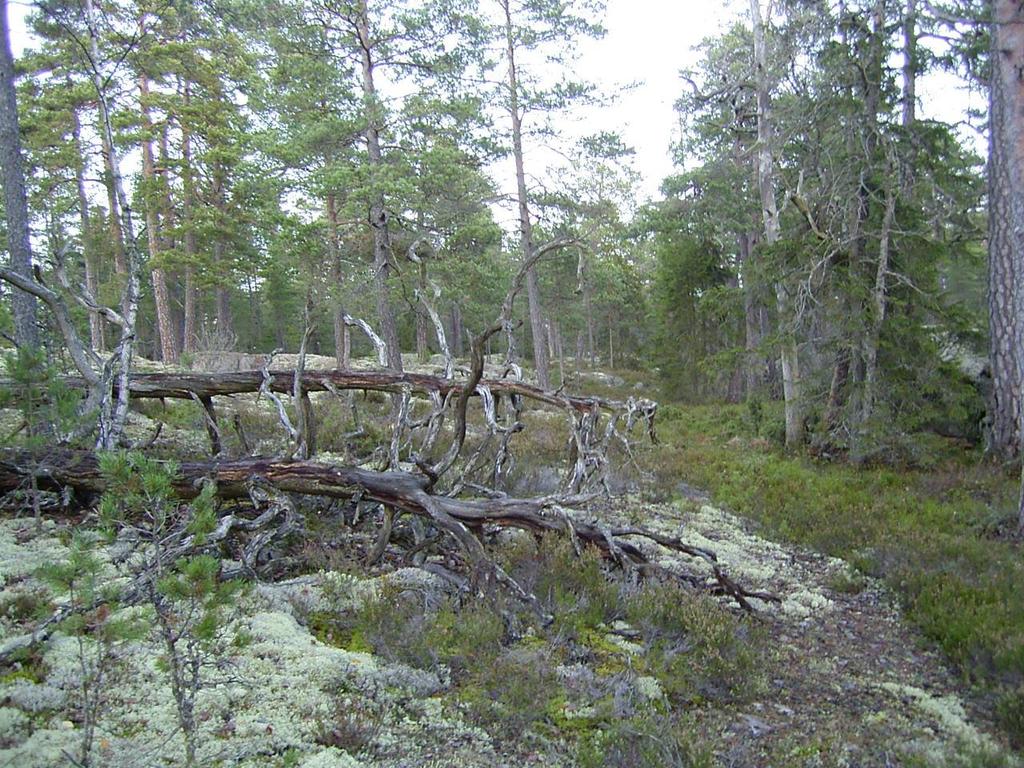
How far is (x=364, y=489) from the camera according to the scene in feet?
17.9

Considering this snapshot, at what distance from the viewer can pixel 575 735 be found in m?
3.53

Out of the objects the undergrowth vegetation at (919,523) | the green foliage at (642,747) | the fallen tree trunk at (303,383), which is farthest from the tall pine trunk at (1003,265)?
the green foliage at (642,747)

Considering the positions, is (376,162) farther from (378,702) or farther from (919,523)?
(378,702)

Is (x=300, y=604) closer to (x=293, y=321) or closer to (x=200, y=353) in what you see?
(x=200, y=353)

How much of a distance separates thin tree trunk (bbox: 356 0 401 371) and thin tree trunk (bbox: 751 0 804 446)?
783 centimetres

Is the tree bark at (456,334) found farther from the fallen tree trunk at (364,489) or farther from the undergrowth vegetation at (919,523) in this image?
the fallen tree trunk at (364,489)

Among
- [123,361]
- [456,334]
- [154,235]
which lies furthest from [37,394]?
[456,334]

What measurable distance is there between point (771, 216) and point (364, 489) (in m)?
11.9

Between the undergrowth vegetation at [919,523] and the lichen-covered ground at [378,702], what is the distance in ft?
1.18

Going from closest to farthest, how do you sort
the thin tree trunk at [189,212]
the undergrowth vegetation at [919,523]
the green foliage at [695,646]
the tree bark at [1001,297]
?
1. the green foliage at [695,646]
2. the undergrowth vegetation at [919,523]
3. the tree bark at [1001,297]
4. the thin tree trunk at [189,212]

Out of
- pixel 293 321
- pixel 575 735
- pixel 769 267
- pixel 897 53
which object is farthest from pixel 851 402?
pixel 293 321

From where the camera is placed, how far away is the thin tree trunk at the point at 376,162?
42.8 ft

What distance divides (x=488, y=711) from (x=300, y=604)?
64.4 inches

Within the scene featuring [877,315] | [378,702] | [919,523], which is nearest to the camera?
[378,702]
